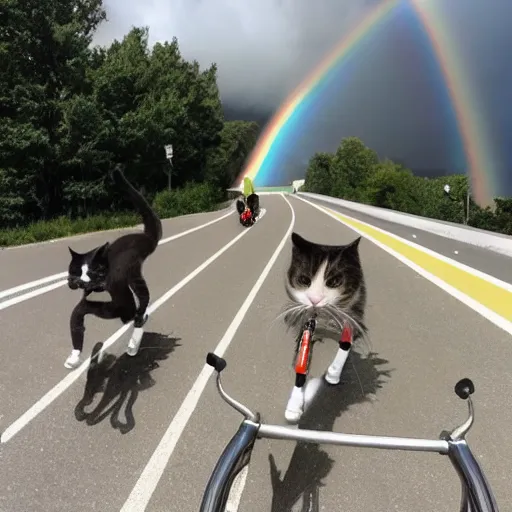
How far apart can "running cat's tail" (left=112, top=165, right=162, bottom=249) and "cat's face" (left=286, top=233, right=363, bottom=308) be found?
119 cm

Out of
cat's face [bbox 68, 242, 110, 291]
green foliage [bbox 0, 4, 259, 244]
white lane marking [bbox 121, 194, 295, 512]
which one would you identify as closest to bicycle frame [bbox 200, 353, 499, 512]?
white lane marking [bbox 121, 194, 295, 512]

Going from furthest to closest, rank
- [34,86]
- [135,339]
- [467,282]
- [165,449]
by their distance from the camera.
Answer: [34,86] → [467,282] → [135,339] → [165,449]

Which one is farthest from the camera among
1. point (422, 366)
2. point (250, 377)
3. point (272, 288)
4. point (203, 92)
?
point (203, 92)

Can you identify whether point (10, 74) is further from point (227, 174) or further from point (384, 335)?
point (227, 174)

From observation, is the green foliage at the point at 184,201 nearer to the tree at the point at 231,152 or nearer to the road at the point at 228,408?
the tree at the point at 231,152

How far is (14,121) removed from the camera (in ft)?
80.6

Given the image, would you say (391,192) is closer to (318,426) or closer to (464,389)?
(318,426)

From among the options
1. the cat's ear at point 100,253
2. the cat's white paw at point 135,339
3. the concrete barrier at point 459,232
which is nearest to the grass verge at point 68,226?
the cat's white paw at point 135,339

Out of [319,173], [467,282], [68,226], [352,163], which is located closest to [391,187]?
[352,163]

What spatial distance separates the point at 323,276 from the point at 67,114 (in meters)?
24.4

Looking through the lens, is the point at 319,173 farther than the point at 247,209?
Yes

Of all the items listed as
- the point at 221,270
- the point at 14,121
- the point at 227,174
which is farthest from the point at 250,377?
the point at 227,174

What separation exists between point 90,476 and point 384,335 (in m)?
4.29

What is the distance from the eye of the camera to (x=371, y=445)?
2.11m
